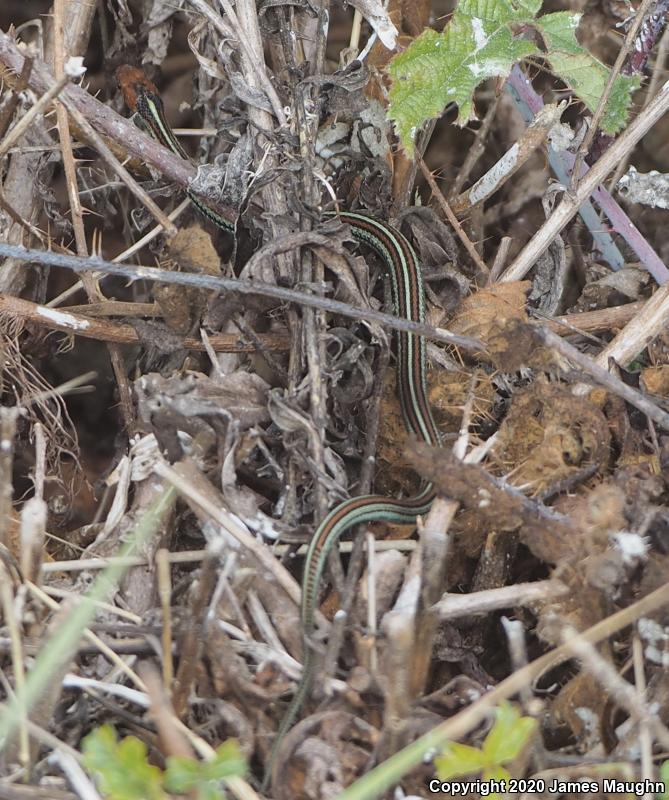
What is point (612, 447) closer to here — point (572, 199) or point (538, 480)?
point (538, 480)

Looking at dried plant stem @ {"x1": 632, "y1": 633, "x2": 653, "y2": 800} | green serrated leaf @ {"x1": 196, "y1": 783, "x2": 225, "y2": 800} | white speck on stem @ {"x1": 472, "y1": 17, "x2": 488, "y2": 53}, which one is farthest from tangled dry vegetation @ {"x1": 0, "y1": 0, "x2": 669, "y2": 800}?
white speck on stem @ {"x1": 472, "y1": 17, "x2": 488, "y2": 53}

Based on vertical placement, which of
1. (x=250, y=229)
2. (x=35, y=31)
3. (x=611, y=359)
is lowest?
(x=611, y=359)

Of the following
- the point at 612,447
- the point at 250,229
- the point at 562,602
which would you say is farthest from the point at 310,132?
the point at 562,602

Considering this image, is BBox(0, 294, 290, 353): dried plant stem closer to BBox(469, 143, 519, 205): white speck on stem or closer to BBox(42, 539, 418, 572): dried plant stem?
BBox(42, 539, 418, 572): dried plant stem

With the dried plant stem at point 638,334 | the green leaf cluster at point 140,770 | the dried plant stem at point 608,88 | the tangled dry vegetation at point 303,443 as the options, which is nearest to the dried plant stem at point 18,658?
the tangled dry vegetation at point 303,443

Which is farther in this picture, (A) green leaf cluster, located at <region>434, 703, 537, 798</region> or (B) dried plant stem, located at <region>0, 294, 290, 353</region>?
(B) dried plant stem, located at <region>0, 294, 290, 353</region>

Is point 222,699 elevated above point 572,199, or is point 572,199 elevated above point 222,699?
point 572,199

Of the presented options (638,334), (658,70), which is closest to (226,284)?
(638,334)

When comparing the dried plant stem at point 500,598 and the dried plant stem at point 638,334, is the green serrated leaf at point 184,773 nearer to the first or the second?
the dried plant stem at point 500,598
